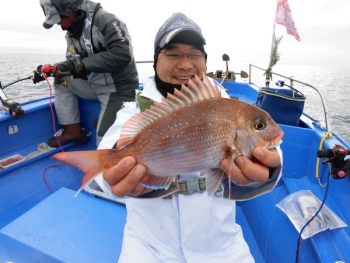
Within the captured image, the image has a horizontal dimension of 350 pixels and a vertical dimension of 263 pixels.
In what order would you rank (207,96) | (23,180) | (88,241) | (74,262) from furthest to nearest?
(23,180), (88,241), (74,262), (207,96)

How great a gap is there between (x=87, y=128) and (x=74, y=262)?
3343mm

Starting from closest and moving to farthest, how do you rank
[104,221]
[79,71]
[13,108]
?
[104,221] < [79,71] < [13,108]

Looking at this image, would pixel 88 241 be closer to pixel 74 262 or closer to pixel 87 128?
pixel 74 262

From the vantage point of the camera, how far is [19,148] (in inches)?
161

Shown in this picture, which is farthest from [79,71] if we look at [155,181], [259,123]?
[259,123]

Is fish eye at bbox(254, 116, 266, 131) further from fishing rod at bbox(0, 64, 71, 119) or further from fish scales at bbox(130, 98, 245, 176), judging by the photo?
fishing rod at bbox(0, 64, 71, 119)

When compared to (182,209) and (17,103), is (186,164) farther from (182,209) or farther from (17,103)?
(17,103)

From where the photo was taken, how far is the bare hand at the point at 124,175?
1.34 m

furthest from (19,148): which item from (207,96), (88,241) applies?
(207,96)

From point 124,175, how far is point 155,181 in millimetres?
187

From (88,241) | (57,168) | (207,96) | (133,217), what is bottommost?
(57,168)

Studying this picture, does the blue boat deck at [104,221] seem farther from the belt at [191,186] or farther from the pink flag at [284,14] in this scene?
the pink flag at [284,14]

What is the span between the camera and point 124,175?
1386 mm

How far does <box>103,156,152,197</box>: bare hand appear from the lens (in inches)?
52.8
